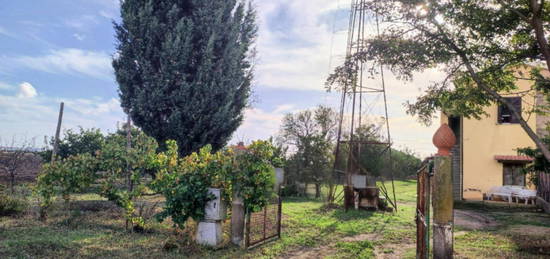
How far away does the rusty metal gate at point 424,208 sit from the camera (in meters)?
4.16

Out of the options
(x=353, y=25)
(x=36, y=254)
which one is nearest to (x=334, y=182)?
(x=353, y=25)

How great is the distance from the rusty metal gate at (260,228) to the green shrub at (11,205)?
17.7ft

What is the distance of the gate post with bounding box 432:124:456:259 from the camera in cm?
392

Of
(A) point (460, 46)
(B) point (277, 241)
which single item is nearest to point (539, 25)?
(A) point (460, 46)

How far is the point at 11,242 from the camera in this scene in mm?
5953

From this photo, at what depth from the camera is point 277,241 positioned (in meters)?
7.30

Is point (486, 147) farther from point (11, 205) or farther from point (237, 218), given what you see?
point (11, 205)

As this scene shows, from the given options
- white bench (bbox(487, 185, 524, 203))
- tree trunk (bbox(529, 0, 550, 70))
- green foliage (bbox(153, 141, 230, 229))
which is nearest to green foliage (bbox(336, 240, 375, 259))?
green foliage (bbox(153, 141, 230, 229))

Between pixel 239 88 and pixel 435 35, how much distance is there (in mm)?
8263

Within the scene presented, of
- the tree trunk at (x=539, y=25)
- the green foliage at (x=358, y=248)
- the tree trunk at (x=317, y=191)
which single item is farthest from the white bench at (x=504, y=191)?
the green foliage at (x=358, y=248)

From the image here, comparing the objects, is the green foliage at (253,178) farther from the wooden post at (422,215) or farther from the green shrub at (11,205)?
the green shrub at (11,205)

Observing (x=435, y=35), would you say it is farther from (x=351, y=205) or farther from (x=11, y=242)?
(x=11, y=242)

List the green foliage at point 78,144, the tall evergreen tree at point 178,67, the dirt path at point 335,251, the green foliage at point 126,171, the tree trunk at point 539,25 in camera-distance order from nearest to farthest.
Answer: the dirt path at point 335,251
the tree trunk at point 539,25
the green foliage at point 126,171
the tall evergreen tree at point 178,67
the green foliage at point 78,144

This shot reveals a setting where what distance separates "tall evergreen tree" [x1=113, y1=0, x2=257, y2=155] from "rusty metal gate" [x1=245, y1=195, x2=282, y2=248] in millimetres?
5765
